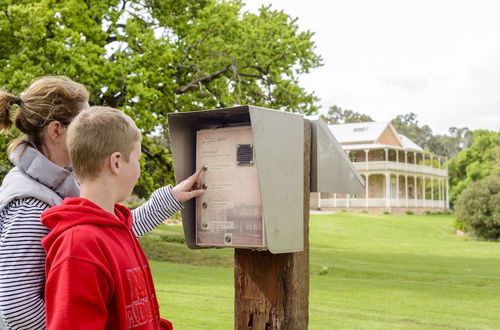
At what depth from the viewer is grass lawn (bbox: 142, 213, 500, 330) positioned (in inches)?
369

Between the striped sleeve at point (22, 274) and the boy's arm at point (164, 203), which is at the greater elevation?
the boy's arm at point (164, 203)

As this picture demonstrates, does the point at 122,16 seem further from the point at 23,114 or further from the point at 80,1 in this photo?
the point at 23,114

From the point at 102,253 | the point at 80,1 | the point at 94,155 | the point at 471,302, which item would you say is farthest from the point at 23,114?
the point at 80,1

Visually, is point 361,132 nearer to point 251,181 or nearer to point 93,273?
point 251,181

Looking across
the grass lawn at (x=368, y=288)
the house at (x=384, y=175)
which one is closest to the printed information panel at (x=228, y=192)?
the grass lawn at (x=368, y=288)

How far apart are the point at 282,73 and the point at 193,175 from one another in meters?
18.5

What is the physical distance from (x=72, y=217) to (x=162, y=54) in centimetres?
1759

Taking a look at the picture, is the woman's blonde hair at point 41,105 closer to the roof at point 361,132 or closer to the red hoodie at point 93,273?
the red hoodie at point 93,273

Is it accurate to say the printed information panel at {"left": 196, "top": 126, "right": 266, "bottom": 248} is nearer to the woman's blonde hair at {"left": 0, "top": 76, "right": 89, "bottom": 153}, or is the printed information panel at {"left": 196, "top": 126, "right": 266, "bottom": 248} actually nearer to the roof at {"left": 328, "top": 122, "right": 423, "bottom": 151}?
the woman's blonde hair at {"left": 0, "top": 76, "right": 89, "bottom": 153}

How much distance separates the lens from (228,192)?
352cm

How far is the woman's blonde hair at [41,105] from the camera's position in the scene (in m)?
2.68

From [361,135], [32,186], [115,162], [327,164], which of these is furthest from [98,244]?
[361,135]

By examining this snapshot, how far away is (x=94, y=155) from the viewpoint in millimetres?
2424

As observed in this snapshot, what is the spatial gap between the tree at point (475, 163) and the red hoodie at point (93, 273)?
201 feet
